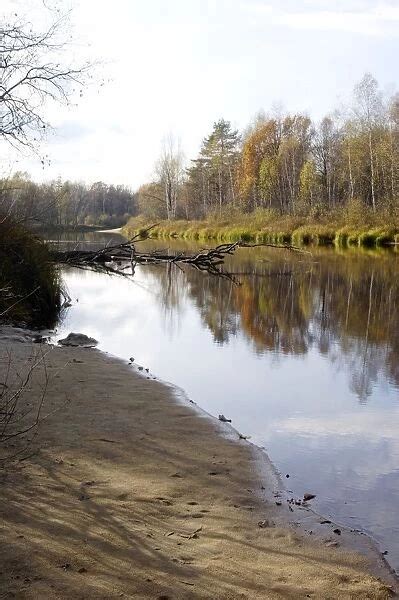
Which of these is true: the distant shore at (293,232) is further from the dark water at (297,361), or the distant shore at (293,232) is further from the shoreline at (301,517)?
the shoreline at (301,517)

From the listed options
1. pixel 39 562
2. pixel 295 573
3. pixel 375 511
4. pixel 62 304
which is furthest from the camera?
pixel 62 304

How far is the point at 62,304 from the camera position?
743 inches

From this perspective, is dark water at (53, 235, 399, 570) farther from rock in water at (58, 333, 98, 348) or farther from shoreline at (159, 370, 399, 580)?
rock in water at (58, 333, 98, 348)

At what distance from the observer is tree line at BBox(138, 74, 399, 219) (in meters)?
45.3

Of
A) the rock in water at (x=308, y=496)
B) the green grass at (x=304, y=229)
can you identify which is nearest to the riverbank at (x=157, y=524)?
the rock in water at (x=308, y=496)

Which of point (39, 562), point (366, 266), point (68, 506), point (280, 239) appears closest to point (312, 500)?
point (68, 506)

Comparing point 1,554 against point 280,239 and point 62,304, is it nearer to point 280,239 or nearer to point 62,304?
point 62,304

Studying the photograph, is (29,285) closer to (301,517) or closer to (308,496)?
(308,496)

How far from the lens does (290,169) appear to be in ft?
185

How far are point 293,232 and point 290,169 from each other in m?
13.8

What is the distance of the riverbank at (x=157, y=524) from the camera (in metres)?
3.85

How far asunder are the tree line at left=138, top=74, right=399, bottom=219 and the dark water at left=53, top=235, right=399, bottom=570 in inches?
933

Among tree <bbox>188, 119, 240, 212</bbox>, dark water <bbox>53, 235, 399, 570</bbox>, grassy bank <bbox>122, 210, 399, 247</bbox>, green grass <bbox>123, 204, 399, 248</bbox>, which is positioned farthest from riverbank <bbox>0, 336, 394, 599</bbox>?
tree <bbox>188, 119, 240, 212</bbox>

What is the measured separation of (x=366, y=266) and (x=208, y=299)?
31.5 feet
